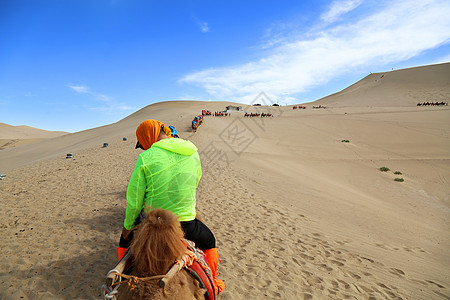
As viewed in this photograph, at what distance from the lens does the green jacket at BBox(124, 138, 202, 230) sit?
6.94ft

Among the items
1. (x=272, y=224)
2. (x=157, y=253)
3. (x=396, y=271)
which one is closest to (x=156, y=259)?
(x=157, y=253)

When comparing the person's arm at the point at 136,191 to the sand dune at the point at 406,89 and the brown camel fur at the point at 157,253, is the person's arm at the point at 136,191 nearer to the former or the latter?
the brown camel fur at the point at 157,253

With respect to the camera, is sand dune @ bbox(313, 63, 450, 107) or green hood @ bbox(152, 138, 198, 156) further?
sand dune @ bbox(313, 63, 450, 107)

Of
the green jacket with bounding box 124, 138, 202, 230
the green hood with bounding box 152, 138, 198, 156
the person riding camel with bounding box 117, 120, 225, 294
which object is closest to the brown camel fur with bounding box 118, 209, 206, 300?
the person riding camel with bounding box 117, 120, 225, 294

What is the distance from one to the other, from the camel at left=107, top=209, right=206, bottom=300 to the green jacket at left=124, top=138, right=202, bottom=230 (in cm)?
53

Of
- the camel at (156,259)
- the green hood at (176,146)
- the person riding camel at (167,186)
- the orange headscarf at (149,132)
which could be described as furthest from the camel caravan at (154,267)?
the orange headscarf at (149,132)

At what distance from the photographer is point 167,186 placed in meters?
2.17

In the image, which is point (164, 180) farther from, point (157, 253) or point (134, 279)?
point (134, 279)

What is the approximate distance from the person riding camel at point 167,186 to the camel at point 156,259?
415 mm

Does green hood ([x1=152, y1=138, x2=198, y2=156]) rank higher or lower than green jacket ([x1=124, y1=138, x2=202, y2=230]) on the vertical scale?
higher

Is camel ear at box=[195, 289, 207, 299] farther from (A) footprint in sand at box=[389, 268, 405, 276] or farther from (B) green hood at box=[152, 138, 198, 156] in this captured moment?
(A) footprint in sand at box=[389, 268, 405, 276]

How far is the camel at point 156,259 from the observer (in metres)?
1.50

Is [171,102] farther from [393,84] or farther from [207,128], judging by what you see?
[393,84]

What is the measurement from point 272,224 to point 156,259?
5308 millimetres
